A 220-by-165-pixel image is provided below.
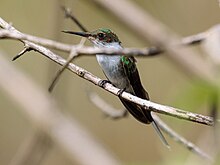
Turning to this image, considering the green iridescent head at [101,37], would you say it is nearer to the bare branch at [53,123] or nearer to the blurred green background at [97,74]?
the bare branch at [53,123]

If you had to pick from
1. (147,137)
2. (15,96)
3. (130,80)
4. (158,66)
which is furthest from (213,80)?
(158,66)

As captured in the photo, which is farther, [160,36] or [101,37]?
[101,37]

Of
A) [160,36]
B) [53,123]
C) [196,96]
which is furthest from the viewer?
[53,123]

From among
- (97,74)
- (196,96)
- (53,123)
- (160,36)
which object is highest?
(97,74)

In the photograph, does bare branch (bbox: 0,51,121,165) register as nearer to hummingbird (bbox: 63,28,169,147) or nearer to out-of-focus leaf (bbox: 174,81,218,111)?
hummingbird (bbox: 63,28,169,147)

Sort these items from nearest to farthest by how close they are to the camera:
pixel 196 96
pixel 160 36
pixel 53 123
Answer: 1. pixel 196 96
2. pixel 160 36
3. pixel 53 123

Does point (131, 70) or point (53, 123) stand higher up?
point (131, 70)

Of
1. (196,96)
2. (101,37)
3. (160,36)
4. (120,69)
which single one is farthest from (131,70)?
(196,96)

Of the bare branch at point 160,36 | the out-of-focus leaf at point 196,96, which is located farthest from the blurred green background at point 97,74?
the out-of-focus leaf at point 196,96

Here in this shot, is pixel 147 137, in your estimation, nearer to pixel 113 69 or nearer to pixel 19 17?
pixel 19 17

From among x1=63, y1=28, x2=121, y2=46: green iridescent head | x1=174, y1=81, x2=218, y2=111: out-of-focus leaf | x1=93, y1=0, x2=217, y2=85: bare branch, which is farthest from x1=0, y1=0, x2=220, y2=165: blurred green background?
x1=174, y1=81, x2=218, y2=111: out-of-focus leaf

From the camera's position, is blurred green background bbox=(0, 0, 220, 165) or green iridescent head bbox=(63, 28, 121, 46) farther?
blurred green background bbox=(0, 0, 220, 165)

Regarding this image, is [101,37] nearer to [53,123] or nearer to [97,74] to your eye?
[53,123]
